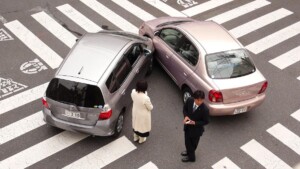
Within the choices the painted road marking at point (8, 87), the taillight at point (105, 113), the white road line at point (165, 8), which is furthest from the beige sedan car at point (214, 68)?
the painted road marking at point (8, 87)

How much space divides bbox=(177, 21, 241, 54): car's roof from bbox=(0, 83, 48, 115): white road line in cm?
408

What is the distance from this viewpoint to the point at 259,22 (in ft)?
45.2

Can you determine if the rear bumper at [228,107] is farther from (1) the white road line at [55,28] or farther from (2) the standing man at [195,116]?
(1) the white road line at [55,28]

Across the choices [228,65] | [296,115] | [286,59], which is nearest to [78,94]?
[228,65]

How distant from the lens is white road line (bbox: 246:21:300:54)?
12320mm

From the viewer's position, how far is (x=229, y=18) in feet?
46.0

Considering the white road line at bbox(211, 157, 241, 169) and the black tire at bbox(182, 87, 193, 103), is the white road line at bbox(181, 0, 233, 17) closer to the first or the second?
the black tire at bbox(182, 87, 193, 103)

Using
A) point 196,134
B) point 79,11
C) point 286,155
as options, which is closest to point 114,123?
point 196,134

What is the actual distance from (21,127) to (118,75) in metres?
2.63

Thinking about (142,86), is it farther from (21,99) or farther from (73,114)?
(21,99)

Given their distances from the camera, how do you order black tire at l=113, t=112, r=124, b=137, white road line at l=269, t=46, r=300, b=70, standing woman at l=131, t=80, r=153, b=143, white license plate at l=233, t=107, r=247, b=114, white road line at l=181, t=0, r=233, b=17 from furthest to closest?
1. white road line at l=181, t=0, r=233, b=17
2. white road line at l=269, t=46, r=300, b=70
3. white license plate at l=233, t=107, r=247, b=114
4. black tire at l=113, t=112, r=124, b=137
5. standing woman at l=131, t=80, r=153, b=143

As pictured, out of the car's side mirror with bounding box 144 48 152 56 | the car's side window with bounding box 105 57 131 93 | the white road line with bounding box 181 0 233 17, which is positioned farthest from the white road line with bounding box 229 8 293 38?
the car's side window with bounding box 105 57 131 93

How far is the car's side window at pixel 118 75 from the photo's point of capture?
8273 mm

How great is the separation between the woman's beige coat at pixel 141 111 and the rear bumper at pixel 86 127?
0.57 metres
